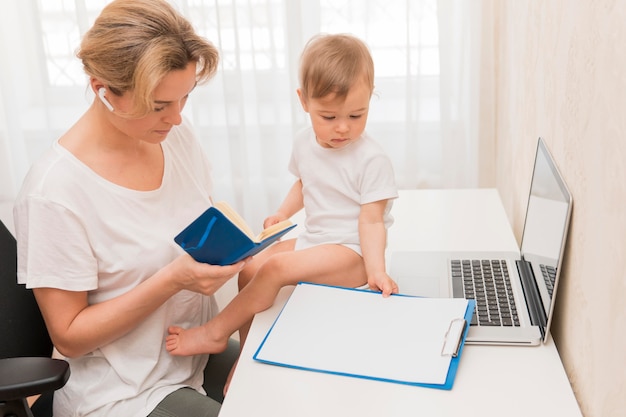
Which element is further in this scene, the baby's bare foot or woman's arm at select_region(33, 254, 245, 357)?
the baby's bare foot

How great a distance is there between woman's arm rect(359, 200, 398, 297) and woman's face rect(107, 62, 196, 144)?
1.44ft

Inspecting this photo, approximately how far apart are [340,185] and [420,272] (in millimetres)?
254

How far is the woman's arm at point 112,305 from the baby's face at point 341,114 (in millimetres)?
343

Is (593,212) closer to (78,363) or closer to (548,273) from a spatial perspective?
(548,273)

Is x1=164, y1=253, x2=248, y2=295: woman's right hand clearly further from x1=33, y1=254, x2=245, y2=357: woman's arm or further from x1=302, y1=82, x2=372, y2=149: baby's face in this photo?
x1=302, y1=82, x2=372, y2=149: baby's face

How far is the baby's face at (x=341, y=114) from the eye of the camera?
1.44 m

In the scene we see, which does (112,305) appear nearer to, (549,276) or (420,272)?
(420,272)

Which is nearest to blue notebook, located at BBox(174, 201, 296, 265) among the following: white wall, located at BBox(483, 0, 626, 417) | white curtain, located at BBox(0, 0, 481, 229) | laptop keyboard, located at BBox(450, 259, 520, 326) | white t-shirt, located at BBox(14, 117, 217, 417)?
white t-shirt, located at BBox(14, 117, 217, 417)

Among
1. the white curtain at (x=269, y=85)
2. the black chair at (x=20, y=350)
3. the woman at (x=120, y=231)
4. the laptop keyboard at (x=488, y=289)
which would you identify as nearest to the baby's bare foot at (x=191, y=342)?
the woman at (x=120, y=231)

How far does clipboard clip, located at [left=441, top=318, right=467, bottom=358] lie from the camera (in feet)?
3.93

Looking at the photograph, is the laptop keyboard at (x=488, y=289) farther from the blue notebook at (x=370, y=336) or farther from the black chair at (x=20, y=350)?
the black chair at (x=20, y=350)

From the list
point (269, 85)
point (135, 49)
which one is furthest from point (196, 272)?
point (269, 85)

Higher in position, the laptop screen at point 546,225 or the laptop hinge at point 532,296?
the laptop screen at point 546,225

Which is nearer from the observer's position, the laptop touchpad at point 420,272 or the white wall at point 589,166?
the white wall at point 589,166
